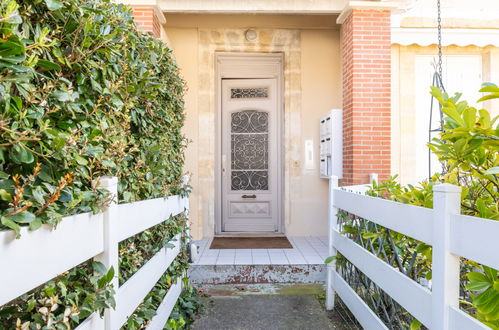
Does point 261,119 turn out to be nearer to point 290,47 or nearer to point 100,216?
point 290,47

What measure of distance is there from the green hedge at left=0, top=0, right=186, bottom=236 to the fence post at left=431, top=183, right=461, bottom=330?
1.25 metres

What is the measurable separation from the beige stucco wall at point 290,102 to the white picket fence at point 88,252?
3353 millimetres

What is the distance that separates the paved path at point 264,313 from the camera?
3.09 meters

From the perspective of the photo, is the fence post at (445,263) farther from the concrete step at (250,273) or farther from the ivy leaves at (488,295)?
the concrete step at (250,273)

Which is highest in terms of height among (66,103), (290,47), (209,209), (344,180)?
(290,47)

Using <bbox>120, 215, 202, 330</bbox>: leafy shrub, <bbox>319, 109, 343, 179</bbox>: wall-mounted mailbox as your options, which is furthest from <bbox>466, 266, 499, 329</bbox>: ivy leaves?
<bbox>319, 109, 343, 179</bbox>: wall-mounted mailbox

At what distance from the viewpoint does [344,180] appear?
5051mm

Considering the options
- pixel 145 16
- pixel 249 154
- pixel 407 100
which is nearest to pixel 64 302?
pixel 145 16

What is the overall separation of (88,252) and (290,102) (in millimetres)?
4853

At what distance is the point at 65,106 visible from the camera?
117cm

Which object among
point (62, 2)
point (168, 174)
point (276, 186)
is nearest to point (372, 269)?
point (168, 174)

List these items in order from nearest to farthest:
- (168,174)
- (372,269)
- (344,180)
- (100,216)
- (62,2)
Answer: (62,2) → (100,216) → (372,269) → (168,174) → (344,180)

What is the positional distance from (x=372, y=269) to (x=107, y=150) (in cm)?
166

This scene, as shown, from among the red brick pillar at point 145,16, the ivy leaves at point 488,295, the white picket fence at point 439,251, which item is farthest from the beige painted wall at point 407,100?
the ivy leaves at point 488,295
